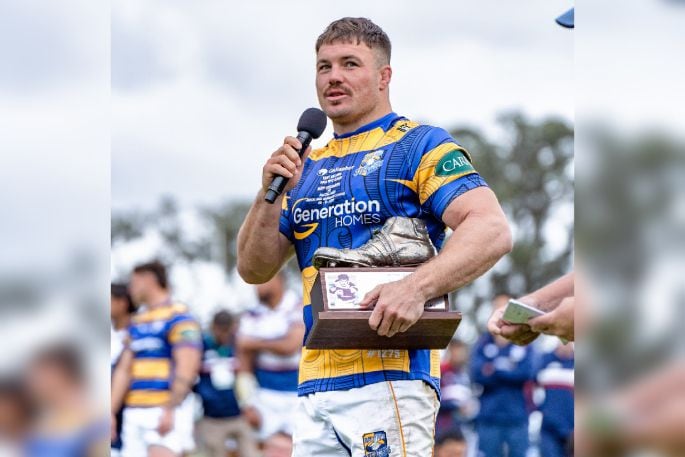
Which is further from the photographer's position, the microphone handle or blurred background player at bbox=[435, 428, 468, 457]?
blurred background player at bbox=[435, 428, 468, 457]

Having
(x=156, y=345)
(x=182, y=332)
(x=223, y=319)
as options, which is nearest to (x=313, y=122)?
(x=182, y=332)

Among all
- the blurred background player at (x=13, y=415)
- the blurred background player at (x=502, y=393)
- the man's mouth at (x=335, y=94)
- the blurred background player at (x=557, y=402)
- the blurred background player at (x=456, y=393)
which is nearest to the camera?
the blurred background player at (x=13, y=415)

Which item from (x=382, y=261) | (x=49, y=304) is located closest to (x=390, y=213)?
(x=382, y=261)

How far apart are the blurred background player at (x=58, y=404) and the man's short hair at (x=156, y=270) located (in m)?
8.65

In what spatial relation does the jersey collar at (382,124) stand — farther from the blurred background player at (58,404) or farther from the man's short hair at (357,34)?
the blurred background player at (58,404)

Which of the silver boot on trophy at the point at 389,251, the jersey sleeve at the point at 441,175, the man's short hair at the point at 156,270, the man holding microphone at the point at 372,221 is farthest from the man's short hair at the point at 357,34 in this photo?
the man's short hair at the point at 156,270

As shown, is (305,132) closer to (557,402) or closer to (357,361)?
(357,361)

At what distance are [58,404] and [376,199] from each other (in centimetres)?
232

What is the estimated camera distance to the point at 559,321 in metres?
3.50

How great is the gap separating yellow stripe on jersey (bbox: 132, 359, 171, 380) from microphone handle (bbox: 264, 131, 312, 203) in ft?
21.4

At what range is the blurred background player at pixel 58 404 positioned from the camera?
1.72 metres

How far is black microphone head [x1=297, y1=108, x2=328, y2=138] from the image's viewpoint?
421 centimetres

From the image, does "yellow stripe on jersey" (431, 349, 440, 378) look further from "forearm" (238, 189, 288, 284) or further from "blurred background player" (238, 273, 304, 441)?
"blurred background player" (238, 273, 304, 441)

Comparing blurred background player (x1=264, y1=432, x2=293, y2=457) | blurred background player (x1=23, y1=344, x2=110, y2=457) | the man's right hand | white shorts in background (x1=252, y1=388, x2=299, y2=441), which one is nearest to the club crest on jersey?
the man's right hand
